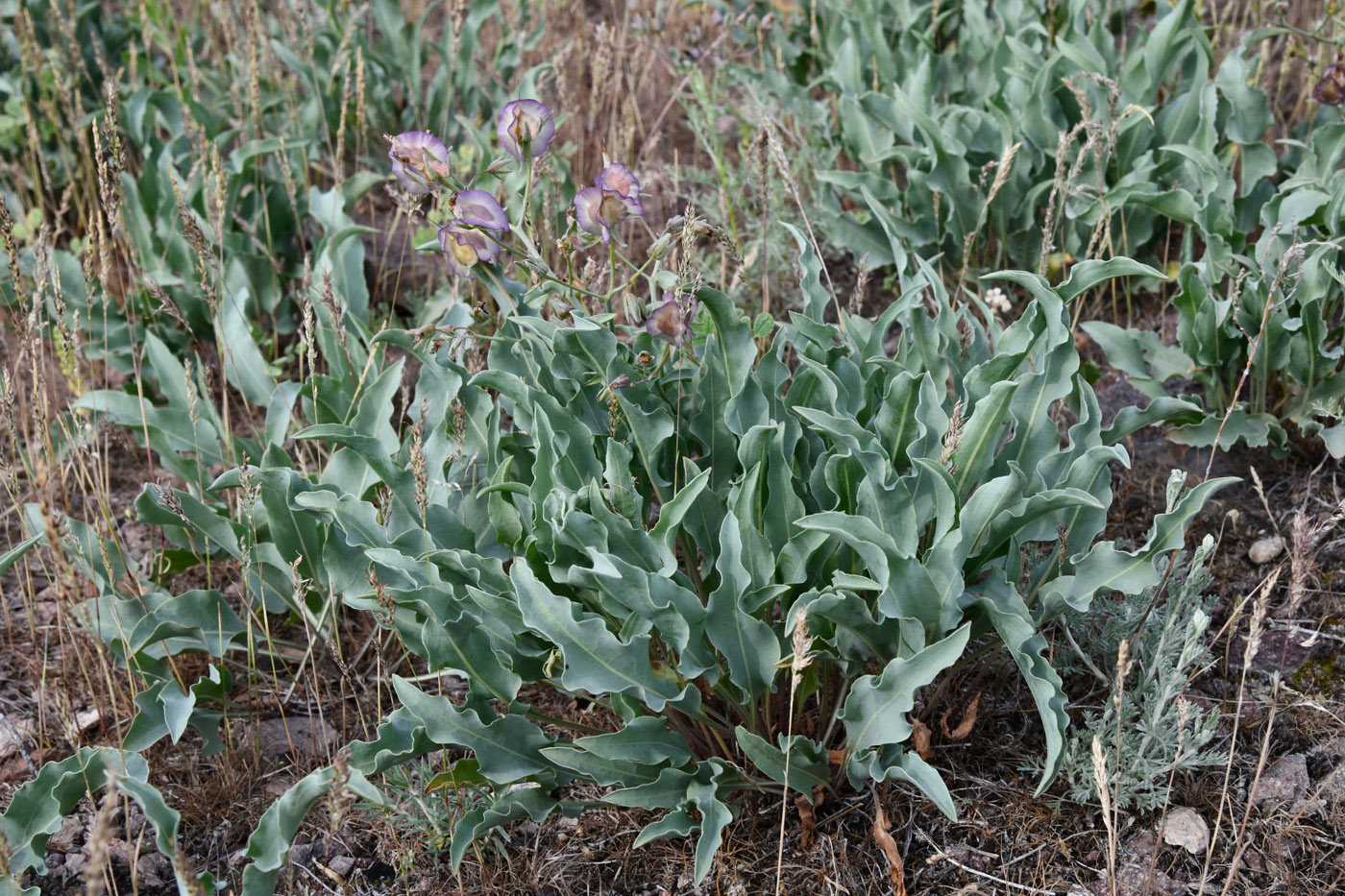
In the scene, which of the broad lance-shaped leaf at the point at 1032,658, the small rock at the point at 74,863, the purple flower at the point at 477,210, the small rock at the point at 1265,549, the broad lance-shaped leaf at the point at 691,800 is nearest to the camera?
the broad lance-shaped leaf at the point at 1032,658

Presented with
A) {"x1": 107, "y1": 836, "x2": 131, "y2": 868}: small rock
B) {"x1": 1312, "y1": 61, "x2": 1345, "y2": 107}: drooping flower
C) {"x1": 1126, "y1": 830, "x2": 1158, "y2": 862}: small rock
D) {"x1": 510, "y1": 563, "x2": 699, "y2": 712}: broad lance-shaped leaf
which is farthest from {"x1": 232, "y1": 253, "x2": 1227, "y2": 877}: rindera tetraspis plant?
{"x1": 1312, "y1": 61, "x2": 1345, "y2": 107}: drooping flower

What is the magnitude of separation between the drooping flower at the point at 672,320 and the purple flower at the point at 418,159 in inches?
16.3

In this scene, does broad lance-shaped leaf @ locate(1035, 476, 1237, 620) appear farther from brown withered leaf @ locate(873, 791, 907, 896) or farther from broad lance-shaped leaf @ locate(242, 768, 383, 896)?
broad lance-shaped leaf @ locate(242, 768, 383, 896)

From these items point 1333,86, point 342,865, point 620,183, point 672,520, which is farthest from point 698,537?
point 1333,86

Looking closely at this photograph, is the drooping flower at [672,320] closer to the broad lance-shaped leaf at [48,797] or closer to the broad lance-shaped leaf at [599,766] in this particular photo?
the broad lance-shaped leaf at [599,766]

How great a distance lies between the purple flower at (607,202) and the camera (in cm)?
172

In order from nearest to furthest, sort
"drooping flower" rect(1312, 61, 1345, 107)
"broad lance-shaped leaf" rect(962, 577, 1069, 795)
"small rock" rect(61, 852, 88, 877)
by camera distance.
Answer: "broad lance-shaped leaf" rect(962, 577, 1069, 795), "small rock" rect(61, 852, 88, 877), "drooping flower" rect(1312, 61, 1345, 107)

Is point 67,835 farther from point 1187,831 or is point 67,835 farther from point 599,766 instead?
point 1187,831

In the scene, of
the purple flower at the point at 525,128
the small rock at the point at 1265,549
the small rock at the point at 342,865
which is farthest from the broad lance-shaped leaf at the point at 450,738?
the small rock at the point at 1265,549

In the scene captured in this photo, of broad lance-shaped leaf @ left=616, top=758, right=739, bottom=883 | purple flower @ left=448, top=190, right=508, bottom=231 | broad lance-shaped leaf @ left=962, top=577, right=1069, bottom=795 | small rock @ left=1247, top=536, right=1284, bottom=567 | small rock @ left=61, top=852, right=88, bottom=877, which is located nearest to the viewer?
broad lance-shaped leaf @ left=962, top=577, right=1069, bottom=795

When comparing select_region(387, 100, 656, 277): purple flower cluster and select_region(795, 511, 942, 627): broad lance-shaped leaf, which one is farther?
select_region(387, 100, 656, 277): purple flower cluster

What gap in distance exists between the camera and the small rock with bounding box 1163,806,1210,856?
1.75 meters

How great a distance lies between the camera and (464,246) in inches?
69.1

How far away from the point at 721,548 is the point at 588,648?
26cm
